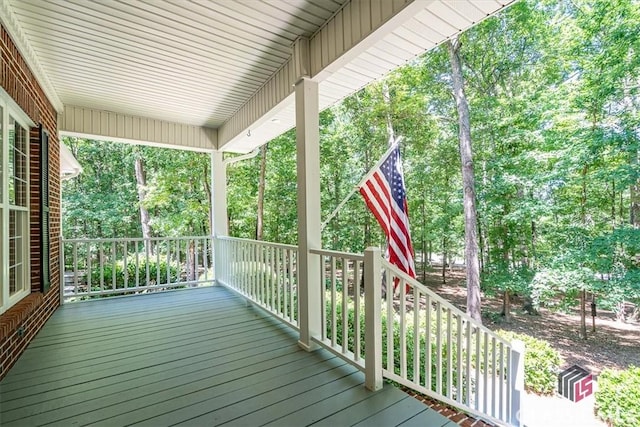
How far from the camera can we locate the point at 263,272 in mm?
3955

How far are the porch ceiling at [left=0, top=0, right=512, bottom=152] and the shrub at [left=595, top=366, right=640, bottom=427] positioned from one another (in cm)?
603

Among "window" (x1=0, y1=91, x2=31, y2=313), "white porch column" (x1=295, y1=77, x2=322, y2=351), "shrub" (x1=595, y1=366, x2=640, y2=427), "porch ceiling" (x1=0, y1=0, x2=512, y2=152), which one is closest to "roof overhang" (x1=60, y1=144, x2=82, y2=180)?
"porch ceiling" (x1=0, y1=0, x2=512, y2=152)

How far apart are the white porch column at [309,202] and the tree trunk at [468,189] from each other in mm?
7619

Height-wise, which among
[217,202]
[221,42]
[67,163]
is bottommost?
[217,202]

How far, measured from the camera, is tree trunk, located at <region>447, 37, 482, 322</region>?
29.8ft

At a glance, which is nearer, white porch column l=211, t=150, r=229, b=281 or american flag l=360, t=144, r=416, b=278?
american flag l=360, t=144, r=416, b=278

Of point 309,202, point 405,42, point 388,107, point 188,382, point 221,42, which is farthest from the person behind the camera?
point 388,107

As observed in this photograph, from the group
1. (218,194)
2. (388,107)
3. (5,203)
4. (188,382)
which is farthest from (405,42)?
(388,107)

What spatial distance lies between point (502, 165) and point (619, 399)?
6354 millimetres

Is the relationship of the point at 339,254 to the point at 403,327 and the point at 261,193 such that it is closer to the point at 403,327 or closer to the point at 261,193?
the point at 403,327

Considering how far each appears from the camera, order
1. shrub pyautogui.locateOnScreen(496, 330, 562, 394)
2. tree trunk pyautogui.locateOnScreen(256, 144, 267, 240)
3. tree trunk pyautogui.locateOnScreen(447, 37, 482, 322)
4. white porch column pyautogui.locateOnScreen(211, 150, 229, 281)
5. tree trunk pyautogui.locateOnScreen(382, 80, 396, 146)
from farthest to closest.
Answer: tree trunk pyautogui.locateOnScreen(256, 144, 267, 240), tree trunk pyautogui.locateOnScreen(382, 80, 396, 146), tree trunk pyautogui.locateOnScreen(447, 37, 482, 322), shrub pyautogui.locateOnScreen(496, 330, 562, 394), white porch column pyautogui.locateOnScreen(211, 150, 229, 281)

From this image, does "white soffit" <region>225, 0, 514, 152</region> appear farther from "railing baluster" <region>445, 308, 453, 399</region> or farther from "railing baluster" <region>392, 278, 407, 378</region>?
"railing baluster" <region>445, 308, 453, 399</region>

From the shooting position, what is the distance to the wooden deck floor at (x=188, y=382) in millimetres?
1856

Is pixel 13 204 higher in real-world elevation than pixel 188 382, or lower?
higher
